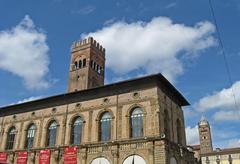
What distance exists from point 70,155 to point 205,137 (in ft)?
233

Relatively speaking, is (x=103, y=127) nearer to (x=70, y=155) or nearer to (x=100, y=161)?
(x=100, y=161)

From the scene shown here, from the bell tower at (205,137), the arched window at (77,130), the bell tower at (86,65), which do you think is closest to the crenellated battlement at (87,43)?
the bell tower at (86,65)

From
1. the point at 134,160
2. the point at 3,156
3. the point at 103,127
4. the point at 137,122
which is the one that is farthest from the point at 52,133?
the point at 134,160

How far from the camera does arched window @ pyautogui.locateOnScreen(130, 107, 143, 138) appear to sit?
2461 centimetres

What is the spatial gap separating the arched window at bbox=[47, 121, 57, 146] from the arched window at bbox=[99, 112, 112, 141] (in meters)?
5.63

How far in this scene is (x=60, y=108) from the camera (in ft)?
97.2

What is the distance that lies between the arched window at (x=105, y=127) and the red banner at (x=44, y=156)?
18.6 ft

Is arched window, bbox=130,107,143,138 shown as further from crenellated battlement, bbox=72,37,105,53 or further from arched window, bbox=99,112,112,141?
crenellated battlement, bbox=72,37,105,53

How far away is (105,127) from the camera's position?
26.3 metres

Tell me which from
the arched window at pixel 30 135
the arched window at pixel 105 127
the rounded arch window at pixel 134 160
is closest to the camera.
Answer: the rounded arch window at pixel 134 160

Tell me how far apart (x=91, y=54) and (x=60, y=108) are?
1769cm

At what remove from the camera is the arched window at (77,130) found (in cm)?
2734

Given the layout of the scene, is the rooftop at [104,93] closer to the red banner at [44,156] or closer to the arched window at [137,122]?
the arched window at [137,122]

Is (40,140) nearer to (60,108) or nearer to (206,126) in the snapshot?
(60,108)
